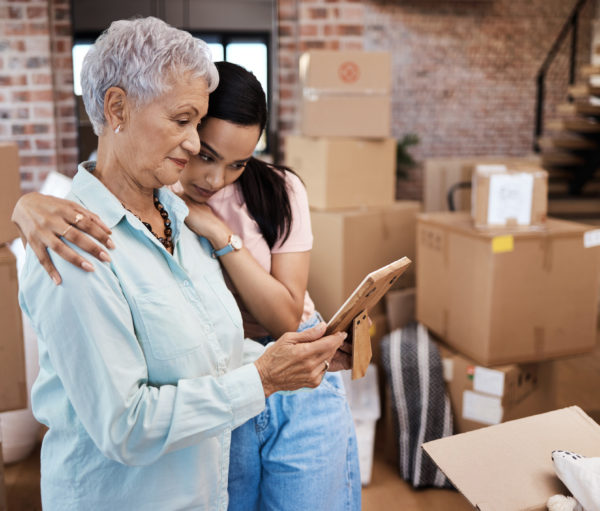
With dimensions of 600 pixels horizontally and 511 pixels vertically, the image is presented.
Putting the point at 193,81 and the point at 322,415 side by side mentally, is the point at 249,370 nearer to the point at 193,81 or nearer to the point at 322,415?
the point at 322,415

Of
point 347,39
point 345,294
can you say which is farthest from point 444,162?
point 345,294

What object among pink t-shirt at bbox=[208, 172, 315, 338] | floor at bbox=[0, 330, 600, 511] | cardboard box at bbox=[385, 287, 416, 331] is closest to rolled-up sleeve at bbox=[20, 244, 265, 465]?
pink t-shirt at bbox=[208, 172, 315, 338]

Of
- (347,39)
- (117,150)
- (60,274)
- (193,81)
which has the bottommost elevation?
(60,274)

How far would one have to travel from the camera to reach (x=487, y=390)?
2.31m

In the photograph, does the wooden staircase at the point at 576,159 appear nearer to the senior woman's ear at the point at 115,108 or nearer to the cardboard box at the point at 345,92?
the cardboard box at the point at 345,92

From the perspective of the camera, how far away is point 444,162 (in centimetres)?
438

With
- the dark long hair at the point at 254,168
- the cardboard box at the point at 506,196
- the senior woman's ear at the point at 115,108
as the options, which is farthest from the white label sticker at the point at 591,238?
the senior woman's ear at the point at 115,108

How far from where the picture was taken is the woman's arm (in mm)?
1315

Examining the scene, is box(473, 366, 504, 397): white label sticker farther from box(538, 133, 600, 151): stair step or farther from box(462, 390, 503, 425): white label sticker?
box(538, 133, 600, 151): stair step

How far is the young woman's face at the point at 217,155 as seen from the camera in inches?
50.6

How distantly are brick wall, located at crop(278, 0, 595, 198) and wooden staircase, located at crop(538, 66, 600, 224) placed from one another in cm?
44

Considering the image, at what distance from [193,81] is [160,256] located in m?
0.31

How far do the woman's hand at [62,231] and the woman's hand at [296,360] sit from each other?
33 centimetres

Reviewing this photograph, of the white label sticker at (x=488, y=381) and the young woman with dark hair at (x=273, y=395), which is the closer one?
the young woman with dark hair at (x=273, y=395)
